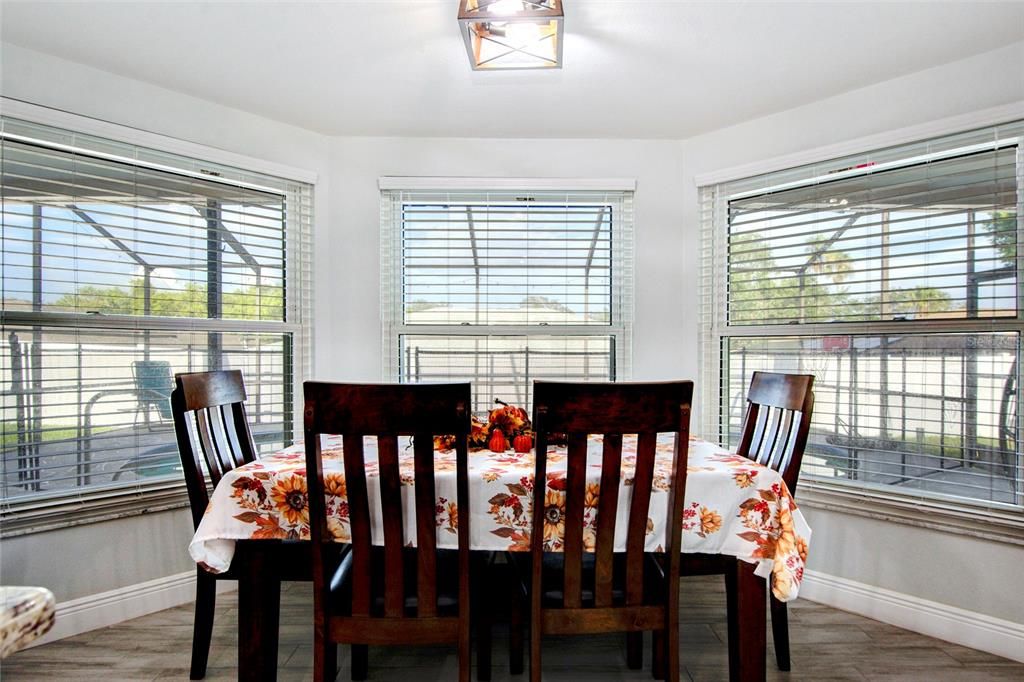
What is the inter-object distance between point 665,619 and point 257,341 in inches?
91.1

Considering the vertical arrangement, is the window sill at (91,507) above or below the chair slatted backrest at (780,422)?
below

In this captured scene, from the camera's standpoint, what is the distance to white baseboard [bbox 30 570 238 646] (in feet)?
7.07

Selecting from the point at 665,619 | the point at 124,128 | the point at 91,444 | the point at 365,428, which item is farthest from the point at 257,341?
the point at 665,619

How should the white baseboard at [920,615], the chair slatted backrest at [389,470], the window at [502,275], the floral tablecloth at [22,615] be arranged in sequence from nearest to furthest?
the floral tablecloth at [22,615] → the chair slatted backrest at [389,470] → the white baseboard at [920,615] → the window at [502,275]

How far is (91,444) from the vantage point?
2295mm

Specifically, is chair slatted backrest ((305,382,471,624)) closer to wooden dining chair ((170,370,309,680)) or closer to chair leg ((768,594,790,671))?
wooden dining chair ((170,370,309,680))

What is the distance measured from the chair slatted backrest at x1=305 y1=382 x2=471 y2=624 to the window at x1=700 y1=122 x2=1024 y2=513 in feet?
6.62

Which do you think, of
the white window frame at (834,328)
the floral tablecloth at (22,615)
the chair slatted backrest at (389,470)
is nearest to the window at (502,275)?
the white window frame at (834,328)

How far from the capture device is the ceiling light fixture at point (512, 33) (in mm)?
1719

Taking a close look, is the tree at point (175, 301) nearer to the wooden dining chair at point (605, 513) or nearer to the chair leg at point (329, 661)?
the chair leg at point (329, 661)

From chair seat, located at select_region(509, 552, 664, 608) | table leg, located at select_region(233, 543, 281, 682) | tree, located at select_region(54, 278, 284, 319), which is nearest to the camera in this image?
chair seat, located at select_region(509, 552, 664, 608)

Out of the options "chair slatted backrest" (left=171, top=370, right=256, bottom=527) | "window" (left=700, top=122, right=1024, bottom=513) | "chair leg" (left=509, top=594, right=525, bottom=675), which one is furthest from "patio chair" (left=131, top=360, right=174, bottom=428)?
"window" (left=700, top=122, right=1024, bottom=513)

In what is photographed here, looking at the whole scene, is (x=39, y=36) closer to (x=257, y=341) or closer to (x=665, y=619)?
(x=257, y=341)

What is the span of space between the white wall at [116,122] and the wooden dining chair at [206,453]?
0.73 metres
